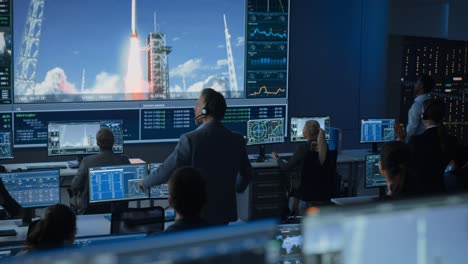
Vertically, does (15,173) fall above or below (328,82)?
below

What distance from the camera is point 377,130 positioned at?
29.0 ft

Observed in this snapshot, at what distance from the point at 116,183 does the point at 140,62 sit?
2.48 m

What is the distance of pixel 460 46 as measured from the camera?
994 centimetres

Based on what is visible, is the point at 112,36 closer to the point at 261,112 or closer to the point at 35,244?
the point at 261,112

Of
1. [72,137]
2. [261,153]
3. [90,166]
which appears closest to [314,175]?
[261,153]

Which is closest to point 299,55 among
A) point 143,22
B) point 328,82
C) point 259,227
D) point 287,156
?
point 328,82

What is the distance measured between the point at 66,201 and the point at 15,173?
197 centimetres

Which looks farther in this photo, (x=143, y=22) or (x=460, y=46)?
(x=460, y=46)

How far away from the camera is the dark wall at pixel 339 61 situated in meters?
9.20

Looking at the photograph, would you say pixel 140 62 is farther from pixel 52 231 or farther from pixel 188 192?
pixel 188 192

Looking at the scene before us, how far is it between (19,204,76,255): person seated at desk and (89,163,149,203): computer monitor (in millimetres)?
2644

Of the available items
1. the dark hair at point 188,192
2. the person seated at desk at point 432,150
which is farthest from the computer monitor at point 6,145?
the dark hair at point 188,192

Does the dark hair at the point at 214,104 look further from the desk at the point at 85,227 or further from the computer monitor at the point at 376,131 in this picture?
the computer monitor at the point at 376,131

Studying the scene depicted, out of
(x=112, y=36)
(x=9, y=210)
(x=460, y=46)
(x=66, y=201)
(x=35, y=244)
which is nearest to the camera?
(x=35, y=244)
